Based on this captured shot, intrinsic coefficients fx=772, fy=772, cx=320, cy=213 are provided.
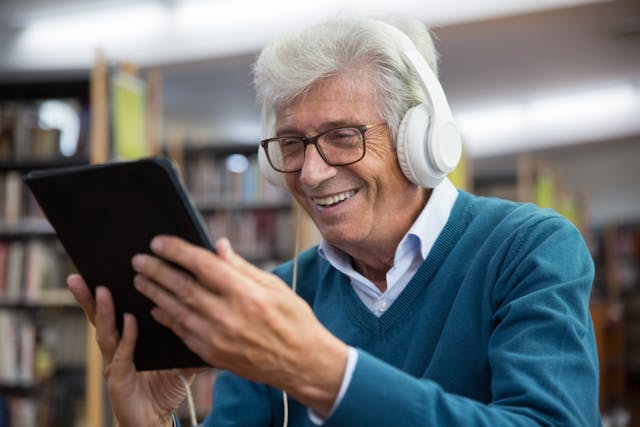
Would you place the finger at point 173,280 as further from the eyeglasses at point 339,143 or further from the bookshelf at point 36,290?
the bookshelf at point 36,290

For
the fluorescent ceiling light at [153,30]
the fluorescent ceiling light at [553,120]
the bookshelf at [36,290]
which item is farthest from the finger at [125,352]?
the fluorescent ceiling light at [553,120]

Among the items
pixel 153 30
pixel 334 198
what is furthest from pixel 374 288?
pixel 153 30

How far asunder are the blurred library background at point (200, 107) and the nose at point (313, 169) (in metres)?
0.27

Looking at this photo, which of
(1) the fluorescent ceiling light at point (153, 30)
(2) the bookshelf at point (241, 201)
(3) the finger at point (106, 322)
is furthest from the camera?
(1) the fluorescent ceiling light at point (153, 30)

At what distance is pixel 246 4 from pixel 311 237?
2.12 metres

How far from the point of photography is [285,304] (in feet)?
2.57

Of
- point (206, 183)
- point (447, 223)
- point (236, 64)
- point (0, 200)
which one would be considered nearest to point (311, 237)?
point (206, 183)

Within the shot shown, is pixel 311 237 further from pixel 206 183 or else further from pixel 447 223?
pixel 447 223

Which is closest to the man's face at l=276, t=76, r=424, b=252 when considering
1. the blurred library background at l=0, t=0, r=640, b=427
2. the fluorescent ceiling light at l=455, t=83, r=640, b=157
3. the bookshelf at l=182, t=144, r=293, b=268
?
the blurred library background at l=0, t=0, r=640, b=427

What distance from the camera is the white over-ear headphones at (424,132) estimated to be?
1214mm

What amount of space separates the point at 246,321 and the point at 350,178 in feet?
1.73

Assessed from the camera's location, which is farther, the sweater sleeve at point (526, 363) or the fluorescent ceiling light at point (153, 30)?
the fluorescent ceiling light at point (153, 30)

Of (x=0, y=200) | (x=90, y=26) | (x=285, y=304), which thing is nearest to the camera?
(x=285, y=304)

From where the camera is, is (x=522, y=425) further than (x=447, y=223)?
No
